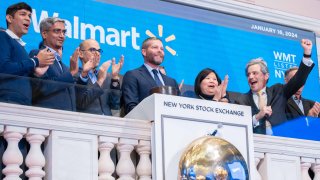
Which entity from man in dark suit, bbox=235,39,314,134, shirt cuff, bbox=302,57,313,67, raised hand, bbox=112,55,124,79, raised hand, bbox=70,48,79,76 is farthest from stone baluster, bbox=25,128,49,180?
shirt cuff, bbox=302,57,313,67

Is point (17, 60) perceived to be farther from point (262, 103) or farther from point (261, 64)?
point (261, 64)

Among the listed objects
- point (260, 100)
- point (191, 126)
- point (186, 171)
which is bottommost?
point (186, 171)

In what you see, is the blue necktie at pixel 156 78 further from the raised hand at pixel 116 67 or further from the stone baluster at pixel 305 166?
the stone baluster at pixel 305 166

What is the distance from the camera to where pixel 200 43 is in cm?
580

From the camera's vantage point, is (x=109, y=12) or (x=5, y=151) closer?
(x=5, y=151)

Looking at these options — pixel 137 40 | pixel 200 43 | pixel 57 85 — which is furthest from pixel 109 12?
pixel 57 85

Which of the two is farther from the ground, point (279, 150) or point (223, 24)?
point (223, 24)

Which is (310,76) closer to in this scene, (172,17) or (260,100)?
(260,100)

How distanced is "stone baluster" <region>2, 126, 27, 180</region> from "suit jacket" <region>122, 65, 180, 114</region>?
100cm

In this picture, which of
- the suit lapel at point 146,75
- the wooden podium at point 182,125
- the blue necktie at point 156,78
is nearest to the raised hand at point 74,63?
the suit lapel at point 146,75

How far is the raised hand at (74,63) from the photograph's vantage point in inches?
181

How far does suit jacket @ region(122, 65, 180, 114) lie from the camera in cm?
436

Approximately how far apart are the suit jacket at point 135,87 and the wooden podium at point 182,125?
1.44ft

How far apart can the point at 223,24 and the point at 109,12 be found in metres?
1.12
